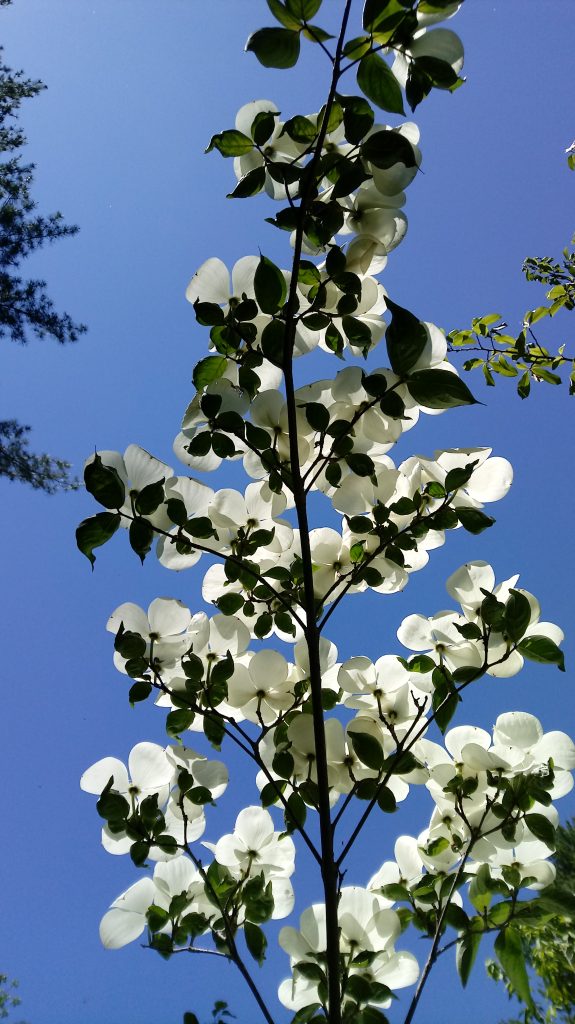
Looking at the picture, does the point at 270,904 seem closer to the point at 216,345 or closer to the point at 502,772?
the point at 502,772

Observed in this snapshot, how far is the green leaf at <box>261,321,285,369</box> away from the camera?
549 mm

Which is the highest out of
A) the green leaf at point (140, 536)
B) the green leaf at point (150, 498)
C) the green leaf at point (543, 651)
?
the green leaf at point (150, 498)

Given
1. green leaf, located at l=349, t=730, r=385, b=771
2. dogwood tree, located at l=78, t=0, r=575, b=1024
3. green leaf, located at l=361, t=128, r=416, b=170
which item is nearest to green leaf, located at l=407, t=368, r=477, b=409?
dogwood tree, located at l=78, t=0, r=575, b=1024

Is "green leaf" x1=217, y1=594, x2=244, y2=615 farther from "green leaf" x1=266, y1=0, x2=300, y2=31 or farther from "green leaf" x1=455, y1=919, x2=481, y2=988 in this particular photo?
"green leaf" x1=266, y1=0, x2=300, y2=31

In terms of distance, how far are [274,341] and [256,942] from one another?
19.4 inches

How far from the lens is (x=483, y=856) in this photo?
60 centimetres

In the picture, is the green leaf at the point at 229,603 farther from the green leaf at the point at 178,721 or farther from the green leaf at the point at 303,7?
the green leaf at the point at 303,7

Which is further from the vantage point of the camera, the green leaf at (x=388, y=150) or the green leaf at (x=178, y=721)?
the green leaf at (x=178, y=721)

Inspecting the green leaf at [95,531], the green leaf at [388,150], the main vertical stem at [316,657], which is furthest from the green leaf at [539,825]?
the green leaf at [388,150]

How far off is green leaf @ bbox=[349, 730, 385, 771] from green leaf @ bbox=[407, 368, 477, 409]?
0.27m

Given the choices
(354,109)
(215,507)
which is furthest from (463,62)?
(215,507)

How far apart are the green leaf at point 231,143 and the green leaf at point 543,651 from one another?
18.5 inches

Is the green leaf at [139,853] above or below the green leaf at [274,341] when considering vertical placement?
below

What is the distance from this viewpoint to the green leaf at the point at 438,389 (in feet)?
1.70
